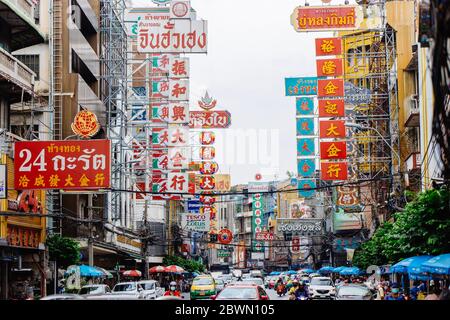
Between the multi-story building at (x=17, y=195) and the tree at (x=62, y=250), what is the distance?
38.1 inches

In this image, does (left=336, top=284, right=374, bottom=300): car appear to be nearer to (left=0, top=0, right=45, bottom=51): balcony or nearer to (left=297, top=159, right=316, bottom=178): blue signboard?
(left=0, top=0, right=45, bottom=51): balcony

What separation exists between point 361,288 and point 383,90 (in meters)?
22.3

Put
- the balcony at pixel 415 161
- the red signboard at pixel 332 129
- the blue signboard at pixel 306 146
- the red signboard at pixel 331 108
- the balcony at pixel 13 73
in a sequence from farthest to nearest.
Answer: the blue signboard at pixel 306 146
the red signboard at pixel 332 129
the red signboard at pixel 331 108
the balcony at pixel 415 161
the balcony at pixel 13 73

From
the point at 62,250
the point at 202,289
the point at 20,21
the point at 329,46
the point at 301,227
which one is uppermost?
the point at 329,46

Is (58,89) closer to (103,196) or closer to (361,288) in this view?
(103,196)

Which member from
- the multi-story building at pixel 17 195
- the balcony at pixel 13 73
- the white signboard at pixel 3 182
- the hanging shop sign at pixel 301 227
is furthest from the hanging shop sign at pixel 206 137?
the white signboard at pixel 3 182

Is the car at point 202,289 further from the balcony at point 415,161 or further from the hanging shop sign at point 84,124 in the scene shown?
the balcony at point 415,161

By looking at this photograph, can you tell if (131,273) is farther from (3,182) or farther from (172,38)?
(3,182)

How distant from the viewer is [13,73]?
29797 millimetres

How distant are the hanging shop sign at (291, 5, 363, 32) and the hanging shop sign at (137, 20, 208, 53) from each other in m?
5.11

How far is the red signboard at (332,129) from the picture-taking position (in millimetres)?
41938

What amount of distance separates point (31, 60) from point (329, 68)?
1559 centimetres

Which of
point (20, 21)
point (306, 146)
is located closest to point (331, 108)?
point (306, 146)

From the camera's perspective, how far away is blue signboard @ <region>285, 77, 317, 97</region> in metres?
44.2
